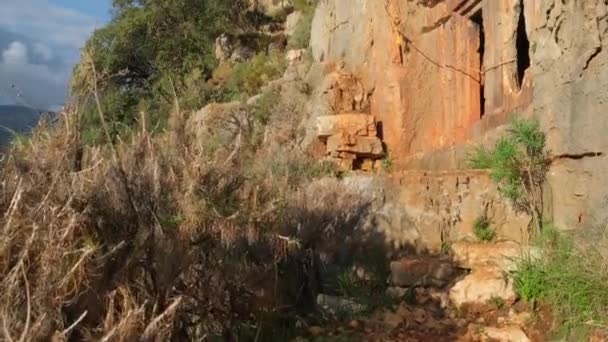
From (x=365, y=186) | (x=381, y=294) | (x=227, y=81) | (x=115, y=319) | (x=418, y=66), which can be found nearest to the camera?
(x=115, y=319)

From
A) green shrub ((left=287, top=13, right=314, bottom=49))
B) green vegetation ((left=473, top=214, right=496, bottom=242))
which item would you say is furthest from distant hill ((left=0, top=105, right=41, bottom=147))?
green shrub ((left=287, top=13, right=314, bottom=49))

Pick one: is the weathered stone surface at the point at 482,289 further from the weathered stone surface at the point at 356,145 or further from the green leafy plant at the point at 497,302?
the weathered stone surface at the point at 356,145

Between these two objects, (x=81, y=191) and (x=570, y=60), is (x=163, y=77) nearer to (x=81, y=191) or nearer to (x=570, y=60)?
(x=570, y=60)

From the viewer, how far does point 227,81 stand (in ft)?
71.8

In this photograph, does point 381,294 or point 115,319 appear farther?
point 381,294

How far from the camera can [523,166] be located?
729 centimetres

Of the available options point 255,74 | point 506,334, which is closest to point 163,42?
point 255,74

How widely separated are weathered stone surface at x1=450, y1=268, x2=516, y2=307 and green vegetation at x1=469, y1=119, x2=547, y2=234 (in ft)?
2.44

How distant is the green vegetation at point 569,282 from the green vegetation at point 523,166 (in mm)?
777

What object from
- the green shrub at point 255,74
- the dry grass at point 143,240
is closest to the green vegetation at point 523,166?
the dry grass at point 143,240

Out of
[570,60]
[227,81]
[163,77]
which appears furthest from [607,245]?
[163,77]

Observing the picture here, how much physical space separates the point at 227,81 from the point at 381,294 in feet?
49.8

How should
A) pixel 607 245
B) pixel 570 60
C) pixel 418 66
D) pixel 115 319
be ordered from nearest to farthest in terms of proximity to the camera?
pixel 115 319 → pixel 607 245 → pixel 570 60 → pixel 418 66

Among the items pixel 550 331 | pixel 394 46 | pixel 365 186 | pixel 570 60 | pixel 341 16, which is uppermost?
pixel 341 16
